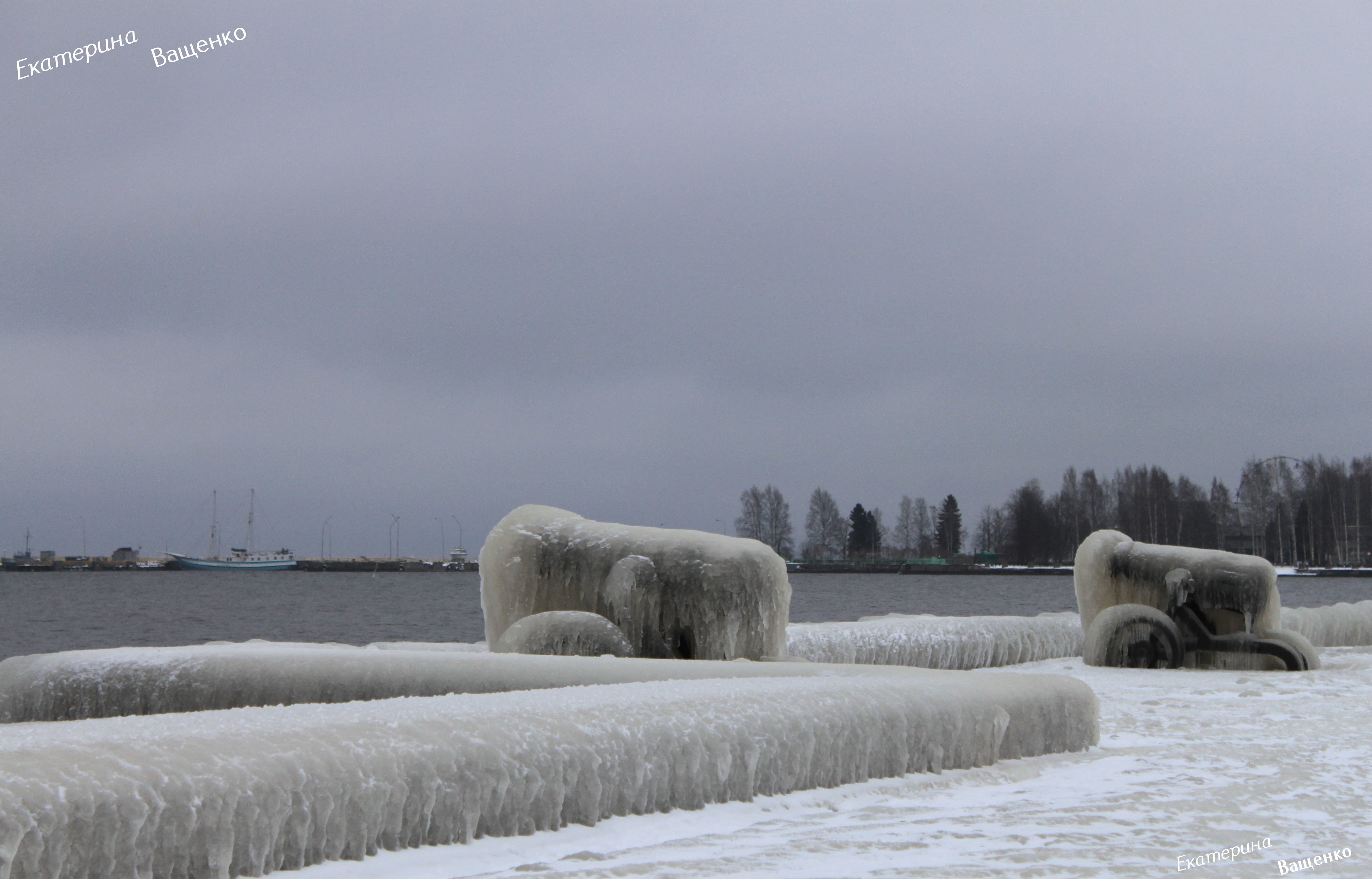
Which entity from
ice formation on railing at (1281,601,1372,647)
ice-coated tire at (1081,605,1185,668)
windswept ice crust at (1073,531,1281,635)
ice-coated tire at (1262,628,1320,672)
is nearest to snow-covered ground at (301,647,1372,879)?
ice-coated tire at (1081,605,1185,668)

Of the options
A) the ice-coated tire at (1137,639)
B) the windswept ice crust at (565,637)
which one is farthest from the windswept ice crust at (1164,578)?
the windswept ice crust at (565,637)

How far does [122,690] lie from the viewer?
803cm

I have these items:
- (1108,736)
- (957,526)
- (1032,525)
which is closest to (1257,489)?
(1032,525)

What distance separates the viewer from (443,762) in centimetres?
441

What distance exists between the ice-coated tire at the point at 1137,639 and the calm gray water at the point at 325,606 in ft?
47.5

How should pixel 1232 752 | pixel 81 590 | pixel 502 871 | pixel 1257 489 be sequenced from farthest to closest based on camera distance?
pixel 1257 489 → pixel 81 590 → pixel 1232 752 → pixel 502 871

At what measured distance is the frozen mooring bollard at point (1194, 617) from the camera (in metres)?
13.3

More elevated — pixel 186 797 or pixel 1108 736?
pixel 186 797

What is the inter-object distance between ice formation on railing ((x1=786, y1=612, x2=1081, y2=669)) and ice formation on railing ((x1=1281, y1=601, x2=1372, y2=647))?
3969 millimetres

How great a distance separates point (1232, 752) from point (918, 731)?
2041 mm

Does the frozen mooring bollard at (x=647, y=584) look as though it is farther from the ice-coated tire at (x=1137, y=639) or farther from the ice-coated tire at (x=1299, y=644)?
the ice-coated tire at (x=1299, y=644)

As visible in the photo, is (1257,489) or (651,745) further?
(1257,489)

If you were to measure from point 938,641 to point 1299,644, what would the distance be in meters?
4.10

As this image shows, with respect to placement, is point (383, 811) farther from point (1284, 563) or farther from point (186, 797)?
point (1284, 563)
